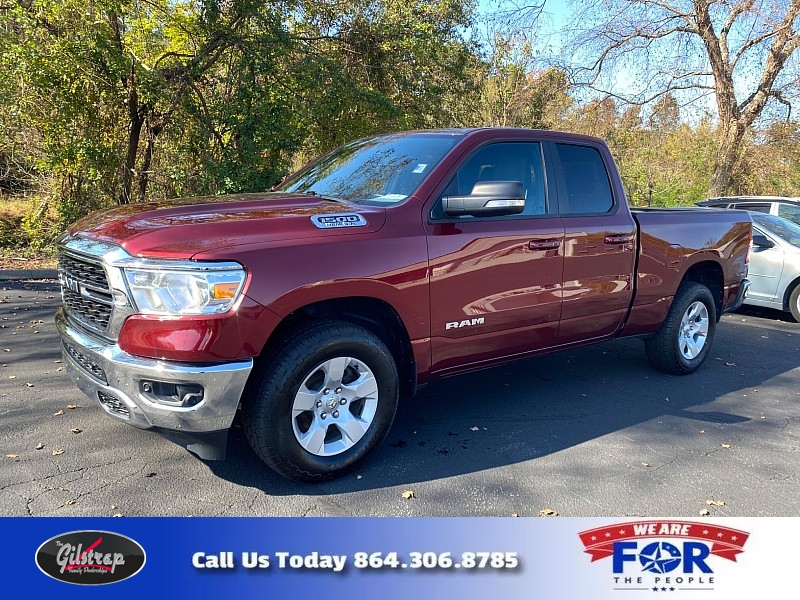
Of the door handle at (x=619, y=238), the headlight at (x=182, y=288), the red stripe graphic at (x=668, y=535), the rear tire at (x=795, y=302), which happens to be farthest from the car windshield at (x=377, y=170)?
the rear tire at (x=795, y=302)

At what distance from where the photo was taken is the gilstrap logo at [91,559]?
242cm

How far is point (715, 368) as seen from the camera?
19.6 feet

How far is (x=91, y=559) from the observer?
248 centimetres

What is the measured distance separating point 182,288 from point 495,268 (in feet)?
6.28

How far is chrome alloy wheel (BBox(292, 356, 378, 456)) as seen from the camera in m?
3.25

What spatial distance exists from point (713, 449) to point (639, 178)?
2048 cm

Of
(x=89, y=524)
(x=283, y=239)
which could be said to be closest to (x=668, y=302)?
(x=283, y=239)

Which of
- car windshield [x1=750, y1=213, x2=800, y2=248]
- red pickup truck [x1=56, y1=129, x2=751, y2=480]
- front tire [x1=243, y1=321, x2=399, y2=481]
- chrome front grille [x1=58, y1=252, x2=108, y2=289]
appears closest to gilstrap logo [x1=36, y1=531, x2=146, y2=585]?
red pickup truck [x1=56, y1=129, x2=751, y2=480]

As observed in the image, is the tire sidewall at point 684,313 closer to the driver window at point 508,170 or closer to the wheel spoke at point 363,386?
the driver window at point 508,170

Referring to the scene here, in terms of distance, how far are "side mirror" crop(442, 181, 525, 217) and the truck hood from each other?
0.43 m

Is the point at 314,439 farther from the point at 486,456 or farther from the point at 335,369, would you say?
the point at 486,456

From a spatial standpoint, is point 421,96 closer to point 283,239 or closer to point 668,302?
point 668,302

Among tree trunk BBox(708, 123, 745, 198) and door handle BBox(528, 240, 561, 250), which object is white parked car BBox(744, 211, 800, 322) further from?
Answer: tree trunk BBox(708, 123, 745, 198)

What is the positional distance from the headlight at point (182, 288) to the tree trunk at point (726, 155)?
1660 centimetres
